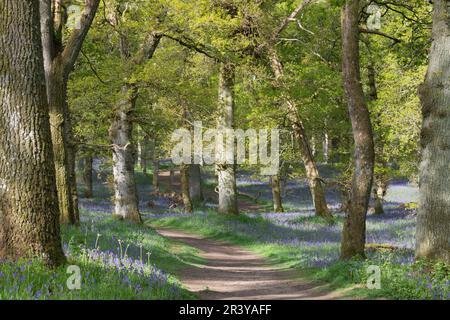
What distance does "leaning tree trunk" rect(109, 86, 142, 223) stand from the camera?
63.4ft

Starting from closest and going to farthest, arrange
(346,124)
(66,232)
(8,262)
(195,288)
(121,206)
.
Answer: (8,262), (195,288), (66,232), (121,206), (346,124)

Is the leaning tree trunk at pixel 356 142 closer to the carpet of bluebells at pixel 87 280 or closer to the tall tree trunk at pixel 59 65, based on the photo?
the carpet of bluebells at pixel 87 280

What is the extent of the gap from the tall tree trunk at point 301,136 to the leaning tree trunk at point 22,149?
48.0ft

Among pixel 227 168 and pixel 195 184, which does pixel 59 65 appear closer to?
pixel 227 168

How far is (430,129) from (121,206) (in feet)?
43.8

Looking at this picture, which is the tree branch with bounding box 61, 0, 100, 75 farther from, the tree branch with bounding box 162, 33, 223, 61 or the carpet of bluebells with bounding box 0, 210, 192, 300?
the tree branch with bounding box 162, 33, 223, 61

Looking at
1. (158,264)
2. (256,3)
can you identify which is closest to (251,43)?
(256,3)

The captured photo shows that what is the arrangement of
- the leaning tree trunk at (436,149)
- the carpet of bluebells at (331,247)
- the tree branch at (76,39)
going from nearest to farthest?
the carpet of bluebells at (331,247), the leaning tree trunk at (436,149), the tree branch at (76,39)

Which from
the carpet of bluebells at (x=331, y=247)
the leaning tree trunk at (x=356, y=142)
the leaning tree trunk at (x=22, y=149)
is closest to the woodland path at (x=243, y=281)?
the carpet of bluebells at (x=331, y=247)

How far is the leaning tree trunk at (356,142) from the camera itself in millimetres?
11094

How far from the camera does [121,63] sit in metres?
17.2

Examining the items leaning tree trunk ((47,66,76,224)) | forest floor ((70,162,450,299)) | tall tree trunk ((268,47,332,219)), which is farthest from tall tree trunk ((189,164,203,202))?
leaning tree trunk ((47,66,76,224))
